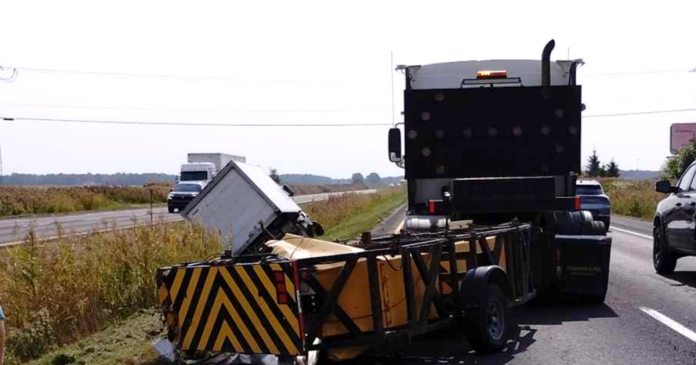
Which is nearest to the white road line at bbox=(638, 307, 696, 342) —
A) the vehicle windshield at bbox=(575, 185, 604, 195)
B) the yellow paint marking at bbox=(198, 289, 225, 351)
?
the yellow paint marking at bbox=(198, 289, 225, 351)

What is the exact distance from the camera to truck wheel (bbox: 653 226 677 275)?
521 inches

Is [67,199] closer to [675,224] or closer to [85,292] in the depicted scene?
[85,292]

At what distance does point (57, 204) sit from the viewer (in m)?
46.4

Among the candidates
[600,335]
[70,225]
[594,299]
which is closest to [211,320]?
[600,335]

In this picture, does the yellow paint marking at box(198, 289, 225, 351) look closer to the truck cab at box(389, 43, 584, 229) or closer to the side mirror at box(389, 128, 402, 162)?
the truck cab at box(389, 43, 584, 229)

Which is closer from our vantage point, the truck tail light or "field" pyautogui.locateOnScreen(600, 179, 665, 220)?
the truck tail light

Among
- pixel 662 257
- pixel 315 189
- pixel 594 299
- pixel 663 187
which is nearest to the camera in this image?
pixel 594 299

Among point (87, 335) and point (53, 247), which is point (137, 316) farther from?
point (53, 247)

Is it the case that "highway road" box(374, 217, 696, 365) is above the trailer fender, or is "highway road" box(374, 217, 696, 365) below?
below

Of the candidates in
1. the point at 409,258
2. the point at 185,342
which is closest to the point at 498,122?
the point at 409,258

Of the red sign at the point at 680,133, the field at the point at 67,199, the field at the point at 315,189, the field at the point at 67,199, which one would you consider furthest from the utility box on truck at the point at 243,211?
the field at the point at 315,189

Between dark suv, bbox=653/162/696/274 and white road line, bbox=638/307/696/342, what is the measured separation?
2.65 meters

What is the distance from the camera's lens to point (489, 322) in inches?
294

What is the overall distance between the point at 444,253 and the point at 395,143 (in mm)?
3638
